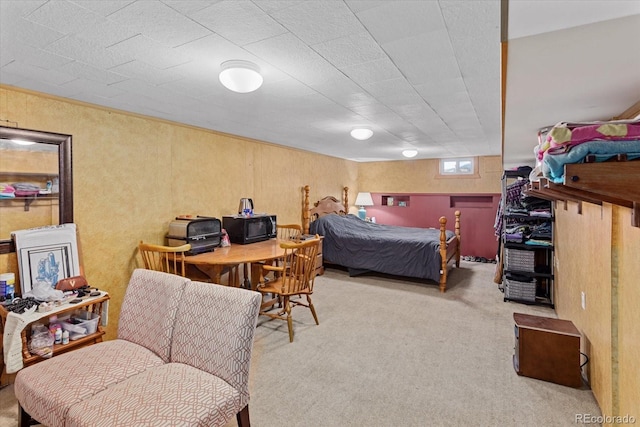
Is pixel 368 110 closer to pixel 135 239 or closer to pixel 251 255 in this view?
pixel 251 255

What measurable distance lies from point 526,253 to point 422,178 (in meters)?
3.37

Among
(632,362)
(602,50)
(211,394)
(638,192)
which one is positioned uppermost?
(602,50)

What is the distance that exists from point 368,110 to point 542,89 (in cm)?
151

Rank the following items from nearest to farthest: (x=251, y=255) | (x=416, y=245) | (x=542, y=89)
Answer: (x=542, y=89), (x=251, y=255), (x=416, y=245)

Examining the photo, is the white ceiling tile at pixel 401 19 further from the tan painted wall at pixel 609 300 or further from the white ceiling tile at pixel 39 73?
the white ceiling tile at pixel 39 73

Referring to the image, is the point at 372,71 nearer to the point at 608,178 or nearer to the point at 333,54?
the point at 333,54

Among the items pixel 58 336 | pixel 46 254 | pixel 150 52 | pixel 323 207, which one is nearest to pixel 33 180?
pixel 46 254

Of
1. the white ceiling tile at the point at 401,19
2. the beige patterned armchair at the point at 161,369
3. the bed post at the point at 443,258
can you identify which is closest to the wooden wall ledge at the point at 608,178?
the white ceiling tile at the point at 401,19

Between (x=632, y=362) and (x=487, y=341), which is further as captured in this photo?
(x=487, y=341)

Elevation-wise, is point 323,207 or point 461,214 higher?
point 323,207

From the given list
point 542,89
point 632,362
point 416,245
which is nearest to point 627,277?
point 632,362

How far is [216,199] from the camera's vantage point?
4.03 meters

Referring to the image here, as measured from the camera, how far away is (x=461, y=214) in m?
6.73

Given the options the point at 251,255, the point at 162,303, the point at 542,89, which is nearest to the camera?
the point at 542,89
